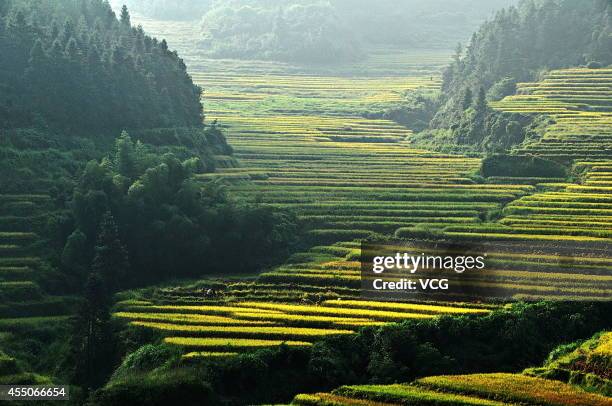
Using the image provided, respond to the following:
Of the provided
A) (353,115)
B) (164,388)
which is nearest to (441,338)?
(164,388)

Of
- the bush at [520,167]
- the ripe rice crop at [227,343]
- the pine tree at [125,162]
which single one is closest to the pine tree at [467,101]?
the bush at [520,167]

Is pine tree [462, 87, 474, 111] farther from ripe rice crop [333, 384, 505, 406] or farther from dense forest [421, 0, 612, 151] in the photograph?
ripe rice crop [333, 384, 505, 406]

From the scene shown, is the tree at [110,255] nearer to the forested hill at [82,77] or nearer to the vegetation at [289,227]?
the vegetation at [289,227]

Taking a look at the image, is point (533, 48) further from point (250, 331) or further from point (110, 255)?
point (250, 331)

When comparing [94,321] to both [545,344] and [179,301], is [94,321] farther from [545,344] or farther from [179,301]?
[545,344]
